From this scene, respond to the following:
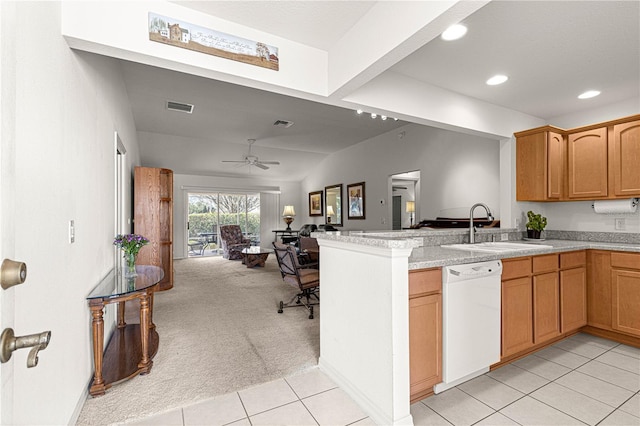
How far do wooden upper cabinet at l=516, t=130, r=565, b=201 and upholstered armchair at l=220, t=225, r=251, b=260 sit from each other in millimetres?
6335

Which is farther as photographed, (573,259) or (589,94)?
(589,94)

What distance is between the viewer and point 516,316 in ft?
7.73

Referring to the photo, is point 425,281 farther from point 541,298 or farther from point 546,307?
point 546,307

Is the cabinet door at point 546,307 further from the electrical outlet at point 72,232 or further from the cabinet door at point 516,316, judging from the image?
the electrical outlet at point 72,232

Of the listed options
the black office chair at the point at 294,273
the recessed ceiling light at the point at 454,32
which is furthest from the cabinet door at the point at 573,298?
the black office chair at the point at 294,273

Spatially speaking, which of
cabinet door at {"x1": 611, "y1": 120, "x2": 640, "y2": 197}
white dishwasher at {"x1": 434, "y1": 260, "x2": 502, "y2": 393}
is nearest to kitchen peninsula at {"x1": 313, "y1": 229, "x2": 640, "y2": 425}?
white dishwasher at {"x1": 434, "y1": 260, "x2": 502, "y2": 393}

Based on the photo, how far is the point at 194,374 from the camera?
2256 millimetres

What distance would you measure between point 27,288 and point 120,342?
1777 mm

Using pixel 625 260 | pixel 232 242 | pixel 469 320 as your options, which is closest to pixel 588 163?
pixel 625 260

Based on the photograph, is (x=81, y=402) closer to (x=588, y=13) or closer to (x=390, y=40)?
(x=390, y=40)

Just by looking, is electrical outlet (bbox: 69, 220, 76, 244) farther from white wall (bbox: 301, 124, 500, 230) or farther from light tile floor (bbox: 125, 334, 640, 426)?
white wall (bbox: 301, 124, 500, 230)

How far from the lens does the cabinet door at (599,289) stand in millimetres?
2889

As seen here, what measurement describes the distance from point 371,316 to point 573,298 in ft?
7.75

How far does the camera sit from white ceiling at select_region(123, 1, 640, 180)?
1954 millimetres
